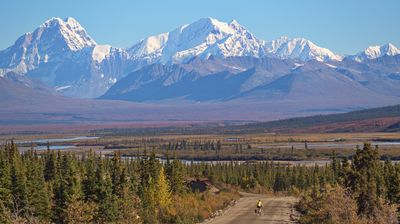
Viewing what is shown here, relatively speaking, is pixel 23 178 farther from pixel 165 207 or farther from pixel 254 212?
pixel 254 212

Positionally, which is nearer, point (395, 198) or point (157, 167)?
point (395, 198)

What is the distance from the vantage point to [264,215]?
5628cm

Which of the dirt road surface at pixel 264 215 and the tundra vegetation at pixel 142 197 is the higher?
the tundra vegetation at pixel 142 197

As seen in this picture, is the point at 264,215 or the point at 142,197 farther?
the point at 142,197

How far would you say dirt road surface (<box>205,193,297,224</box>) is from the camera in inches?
2077

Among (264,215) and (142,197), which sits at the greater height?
(142,197)

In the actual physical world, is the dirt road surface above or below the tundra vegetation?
below

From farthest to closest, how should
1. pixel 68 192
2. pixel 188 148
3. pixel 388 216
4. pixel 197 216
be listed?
1. pixel 188 148
2. pixel 197 216
3. pixel 68 192
4. pixel 388 216

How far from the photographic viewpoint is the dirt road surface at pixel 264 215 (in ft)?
173

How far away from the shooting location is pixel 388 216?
145 ft

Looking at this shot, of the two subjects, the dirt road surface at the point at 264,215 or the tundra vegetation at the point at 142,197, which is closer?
the tundra vegetation at the point at 142,197

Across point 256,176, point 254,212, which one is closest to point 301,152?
point 256,176

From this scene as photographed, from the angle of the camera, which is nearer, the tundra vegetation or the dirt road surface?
the tundra vegetation

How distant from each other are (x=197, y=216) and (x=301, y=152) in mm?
88022
